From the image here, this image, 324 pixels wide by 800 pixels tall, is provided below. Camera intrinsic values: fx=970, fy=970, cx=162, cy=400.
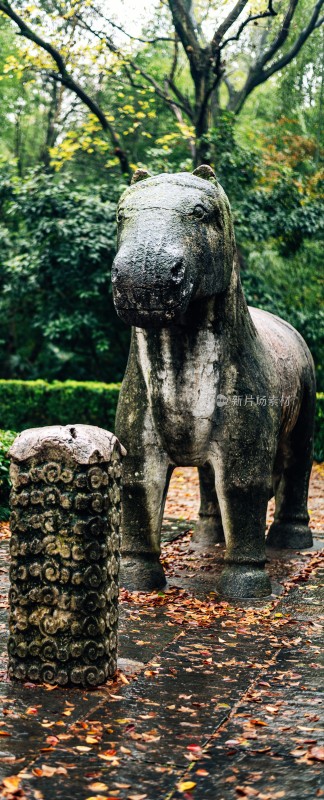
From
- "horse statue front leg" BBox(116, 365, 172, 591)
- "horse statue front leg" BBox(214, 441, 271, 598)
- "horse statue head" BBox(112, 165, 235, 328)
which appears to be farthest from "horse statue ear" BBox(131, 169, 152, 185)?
"horse statue front leg" BBox(214, 441, 271, 598)

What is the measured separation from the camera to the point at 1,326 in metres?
20.0

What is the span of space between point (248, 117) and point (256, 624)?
2076cm

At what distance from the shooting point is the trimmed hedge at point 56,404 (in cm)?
1567

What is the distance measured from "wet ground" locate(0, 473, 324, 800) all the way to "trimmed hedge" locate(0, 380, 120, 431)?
9.70 metres

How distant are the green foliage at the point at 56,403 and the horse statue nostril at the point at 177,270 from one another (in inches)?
413

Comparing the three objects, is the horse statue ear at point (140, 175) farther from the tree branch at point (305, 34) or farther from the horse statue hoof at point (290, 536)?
the tree branch at point (305, 34)

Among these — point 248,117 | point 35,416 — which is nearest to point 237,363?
point 35,416

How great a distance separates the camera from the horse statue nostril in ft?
16.4

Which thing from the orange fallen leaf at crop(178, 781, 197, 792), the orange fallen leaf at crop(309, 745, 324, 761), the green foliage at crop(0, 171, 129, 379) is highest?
the green foliage at crop(0, 171, 129, 379)

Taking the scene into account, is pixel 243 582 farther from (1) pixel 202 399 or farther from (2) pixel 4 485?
(2) pixel 4 485

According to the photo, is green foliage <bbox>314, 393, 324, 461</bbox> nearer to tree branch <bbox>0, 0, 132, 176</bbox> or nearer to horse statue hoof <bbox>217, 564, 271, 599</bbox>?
tree branch <bbox>0, 0, 132, 176</bbox>

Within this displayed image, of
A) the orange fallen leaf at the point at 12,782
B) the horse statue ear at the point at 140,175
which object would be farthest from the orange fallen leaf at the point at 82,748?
the horse statue ear at the point at 140,175

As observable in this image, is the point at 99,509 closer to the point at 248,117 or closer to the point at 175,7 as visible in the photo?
the point at 175,7

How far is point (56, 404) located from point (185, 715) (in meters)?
12.0
